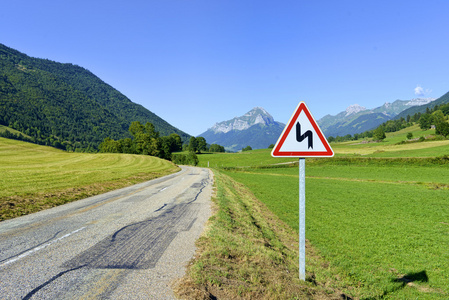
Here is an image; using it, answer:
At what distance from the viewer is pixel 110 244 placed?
239 inches

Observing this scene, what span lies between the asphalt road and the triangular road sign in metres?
3.36

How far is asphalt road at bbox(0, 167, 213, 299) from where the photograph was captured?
3.87 m

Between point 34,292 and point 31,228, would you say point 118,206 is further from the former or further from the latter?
point 34,292

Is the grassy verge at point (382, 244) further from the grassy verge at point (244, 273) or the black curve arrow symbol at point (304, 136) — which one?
the black curve arrow symbol at point (304, 136)

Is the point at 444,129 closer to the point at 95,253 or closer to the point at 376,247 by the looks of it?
the point at 376,247

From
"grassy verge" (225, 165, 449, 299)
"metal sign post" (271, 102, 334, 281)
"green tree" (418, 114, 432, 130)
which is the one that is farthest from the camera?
"green tree" (418, 114, 432, 130)

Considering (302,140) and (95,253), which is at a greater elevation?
(302,140)

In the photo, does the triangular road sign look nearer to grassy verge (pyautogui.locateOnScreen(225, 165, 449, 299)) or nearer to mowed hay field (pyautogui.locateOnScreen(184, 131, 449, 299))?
mowed hay field (pyautogui.locateOnScreen(184, 131, 449, 299))

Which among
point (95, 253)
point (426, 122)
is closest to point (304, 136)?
point (95, 253)

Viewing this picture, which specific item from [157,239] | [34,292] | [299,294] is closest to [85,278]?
[34,292]

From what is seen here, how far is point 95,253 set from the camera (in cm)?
541

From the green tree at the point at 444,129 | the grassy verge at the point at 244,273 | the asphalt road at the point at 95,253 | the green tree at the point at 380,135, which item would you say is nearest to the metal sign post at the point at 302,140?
the grassy verge at the point at 244,273

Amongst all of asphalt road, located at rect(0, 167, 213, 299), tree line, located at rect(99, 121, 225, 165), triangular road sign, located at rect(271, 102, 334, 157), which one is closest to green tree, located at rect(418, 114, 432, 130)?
tree line, located at rect(99, 121, 225, 165)

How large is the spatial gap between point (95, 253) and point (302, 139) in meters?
5.55
